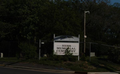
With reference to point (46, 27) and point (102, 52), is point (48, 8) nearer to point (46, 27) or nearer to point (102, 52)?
point (46, 27)

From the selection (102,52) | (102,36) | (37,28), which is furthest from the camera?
(102,36)

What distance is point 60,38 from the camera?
17.6 meters

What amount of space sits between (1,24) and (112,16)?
23.6 metres

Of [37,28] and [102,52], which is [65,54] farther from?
[102,52]

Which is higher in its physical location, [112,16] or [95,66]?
[112,16]

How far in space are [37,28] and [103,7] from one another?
17592mm

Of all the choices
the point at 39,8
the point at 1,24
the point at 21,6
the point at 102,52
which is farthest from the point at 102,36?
the point at 1,24

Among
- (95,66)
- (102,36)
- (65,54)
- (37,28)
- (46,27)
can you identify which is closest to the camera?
(95,66)

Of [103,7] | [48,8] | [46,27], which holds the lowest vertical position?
[46,27]

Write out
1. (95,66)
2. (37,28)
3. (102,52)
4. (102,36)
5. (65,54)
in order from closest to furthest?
1. (95,66)
2. (65,54)
3. (37,28)
4. (102,52)
5. (102,36)

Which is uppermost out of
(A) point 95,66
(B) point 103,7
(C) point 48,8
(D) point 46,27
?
(B) point 103,7

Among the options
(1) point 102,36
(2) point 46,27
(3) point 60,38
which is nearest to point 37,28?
(2) point 46,27

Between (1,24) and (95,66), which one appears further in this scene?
(1,24)

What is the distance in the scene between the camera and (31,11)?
27.0m
